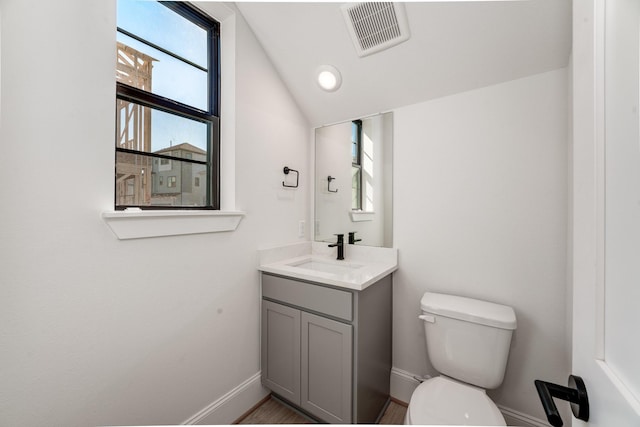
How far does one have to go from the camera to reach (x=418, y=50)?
1435 mm

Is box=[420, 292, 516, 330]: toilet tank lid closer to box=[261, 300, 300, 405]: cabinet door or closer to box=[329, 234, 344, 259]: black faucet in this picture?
box=[329, 234, 344, 259]: black faucet

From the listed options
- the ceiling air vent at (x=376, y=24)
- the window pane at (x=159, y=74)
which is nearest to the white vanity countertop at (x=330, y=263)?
the window pane at (x=159, y=74)

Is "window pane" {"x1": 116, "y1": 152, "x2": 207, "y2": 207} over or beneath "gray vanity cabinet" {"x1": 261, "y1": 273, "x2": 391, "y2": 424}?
over

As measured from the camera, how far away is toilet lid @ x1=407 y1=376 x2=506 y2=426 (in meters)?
1.04

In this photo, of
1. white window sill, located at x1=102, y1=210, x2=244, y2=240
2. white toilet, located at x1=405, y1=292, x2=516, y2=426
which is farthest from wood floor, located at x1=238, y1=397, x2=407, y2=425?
white window sill, located at x1=102, y1=210, x2=244, y2=240

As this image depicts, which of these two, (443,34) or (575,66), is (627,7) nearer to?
(575,66)

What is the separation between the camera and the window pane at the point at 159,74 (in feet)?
4.05

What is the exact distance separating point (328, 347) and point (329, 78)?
166 centimetres

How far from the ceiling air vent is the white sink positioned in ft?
4.45

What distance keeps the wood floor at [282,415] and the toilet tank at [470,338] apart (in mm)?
500

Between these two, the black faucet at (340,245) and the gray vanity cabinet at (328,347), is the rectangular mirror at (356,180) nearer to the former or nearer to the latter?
the black faucet at (340,245)

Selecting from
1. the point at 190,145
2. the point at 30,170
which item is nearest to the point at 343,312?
the point at 190,145

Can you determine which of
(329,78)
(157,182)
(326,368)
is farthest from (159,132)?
(326,368)

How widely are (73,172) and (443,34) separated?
71.0 inches
